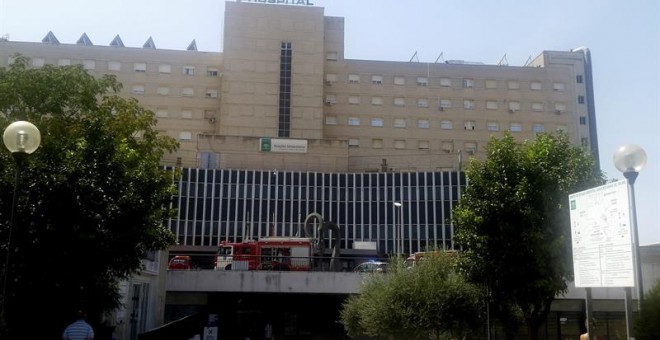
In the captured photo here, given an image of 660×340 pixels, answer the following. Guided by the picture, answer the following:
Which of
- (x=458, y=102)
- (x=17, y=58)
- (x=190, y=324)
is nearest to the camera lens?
(x=17, y=58)

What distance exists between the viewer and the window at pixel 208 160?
72250mm

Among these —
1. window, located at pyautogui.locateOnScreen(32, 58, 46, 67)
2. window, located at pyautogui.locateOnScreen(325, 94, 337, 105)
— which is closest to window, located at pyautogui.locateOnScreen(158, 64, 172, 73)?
window, located at pyautogui.locateOnScreen(32, 58, 46, 67)

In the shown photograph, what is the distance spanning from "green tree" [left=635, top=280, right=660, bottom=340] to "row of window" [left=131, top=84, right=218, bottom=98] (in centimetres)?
7429

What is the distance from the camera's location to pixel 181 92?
262ft

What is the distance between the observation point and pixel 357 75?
3260 inches

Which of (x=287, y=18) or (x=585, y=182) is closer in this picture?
(x=585, y=182)

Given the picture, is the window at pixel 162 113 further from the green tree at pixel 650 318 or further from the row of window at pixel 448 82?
the green tree at pixel 650 318

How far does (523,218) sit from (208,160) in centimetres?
5770

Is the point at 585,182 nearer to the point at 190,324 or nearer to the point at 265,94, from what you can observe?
the point at 190,324

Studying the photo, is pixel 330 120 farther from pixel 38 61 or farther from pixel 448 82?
pixel 38 61

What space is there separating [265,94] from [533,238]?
206ft

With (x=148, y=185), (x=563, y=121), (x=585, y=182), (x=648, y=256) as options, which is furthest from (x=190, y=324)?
(x=563, y=121)

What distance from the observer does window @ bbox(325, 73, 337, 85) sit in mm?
81938

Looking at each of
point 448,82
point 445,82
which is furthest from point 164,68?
point 448,82
